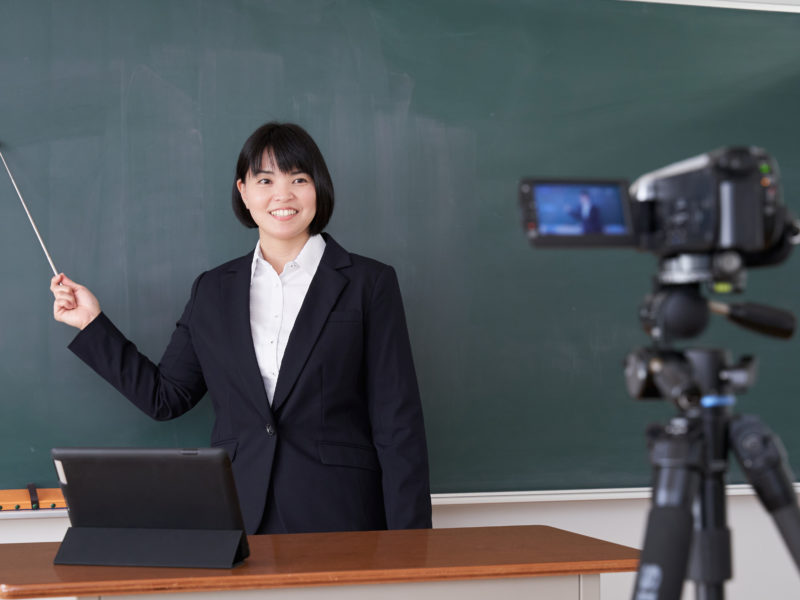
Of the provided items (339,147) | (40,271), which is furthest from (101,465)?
(339,147)

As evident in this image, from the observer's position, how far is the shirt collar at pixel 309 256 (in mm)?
2367

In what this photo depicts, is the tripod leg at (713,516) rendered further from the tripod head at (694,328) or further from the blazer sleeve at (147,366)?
the blazer sleeve at (147,366)

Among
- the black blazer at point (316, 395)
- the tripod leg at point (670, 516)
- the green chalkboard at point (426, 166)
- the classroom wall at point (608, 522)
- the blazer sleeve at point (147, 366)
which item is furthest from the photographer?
the classroom wall at point (608, 522)

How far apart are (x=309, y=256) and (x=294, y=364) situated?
13.2 inches

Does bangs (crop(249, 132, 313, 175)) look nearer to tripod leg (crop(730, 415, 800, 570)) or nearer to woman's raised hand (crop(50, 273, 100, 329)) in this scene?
woman's raised hand (crop(50, 273, 100, 329))

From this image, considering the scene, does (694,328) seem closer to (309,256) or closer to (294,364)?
(294,364)

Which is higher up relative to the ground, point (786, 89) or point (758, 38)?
point (758, 38)

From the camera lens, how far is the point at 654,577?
95cm

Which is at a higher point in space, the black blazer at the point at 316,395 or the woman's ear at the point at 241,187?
the woman's ear at the point at 241,187

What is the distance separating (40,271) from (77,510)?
1303 mm

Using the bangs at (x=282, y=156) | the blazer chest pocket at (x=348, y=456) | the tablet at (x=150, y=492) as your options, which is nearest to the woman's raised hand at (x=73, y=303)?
the bangs at (x=282, y=156)

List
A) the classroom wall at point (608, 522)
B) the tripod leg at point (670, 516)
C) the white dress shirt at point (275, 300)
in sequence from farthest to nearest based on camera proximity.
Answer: the classroom wall at point (608, 522), the white dress shirt at point (275, 300), the tripod leg at point (670, 516)

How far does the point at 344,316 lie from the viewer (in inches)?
A: 90.9

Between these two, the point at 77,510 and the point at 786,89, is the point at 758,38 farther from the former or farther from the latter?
the point at 77,510
